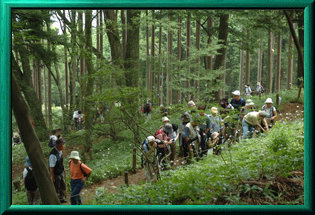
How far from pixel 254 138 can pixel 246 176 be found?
7.39 feet

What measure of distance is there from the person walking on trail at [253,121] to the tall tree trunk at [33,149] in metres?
3.40

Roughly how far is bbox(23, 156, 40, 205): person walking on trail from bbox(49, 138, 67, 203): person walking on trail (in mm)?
300

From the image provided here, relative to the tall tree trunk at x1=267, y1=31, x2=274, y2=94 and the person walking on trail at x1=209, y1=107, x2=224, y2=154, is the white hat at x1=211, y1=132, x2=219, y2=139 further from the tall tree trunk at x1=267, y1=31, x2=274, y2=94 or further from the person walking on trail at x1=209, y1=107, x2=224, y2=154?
the tall tree trunk at x1=267, y1=31, x2=274, y2=94

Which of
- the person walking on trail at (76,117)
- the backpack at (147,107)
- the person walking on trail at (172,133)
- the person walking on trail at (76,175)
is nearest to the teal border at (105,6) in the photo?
the person walking on trail at (76,175)

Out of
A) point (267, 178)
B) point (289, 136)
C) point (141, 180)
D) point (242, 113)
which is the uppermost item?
point (242, 113)

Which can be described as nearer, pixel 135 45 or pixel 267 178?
pixel 267 178

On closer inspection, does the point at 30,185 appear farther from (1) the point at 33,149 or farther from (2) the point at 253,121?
(2) the point at 253,121

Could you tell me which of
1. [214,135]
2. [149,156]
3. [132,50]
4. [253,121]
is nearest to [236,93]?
[253,121]

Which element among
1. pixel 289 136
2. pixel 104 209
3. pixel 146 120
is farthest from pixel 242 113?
pixel 104 209

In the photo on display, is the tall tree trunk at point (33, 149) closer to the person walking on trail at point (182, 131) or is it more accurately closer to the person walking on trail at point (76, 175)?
the person walking on trail at point (76, 175)

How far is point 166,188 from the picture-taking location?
366cm

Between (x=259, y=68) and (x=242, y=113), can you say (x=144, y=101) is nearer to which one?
(x=242, y=113)

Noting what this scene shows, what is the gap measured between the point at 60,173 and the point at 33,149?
3.03 feet

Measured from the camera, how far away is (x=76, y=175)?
4.29 m
